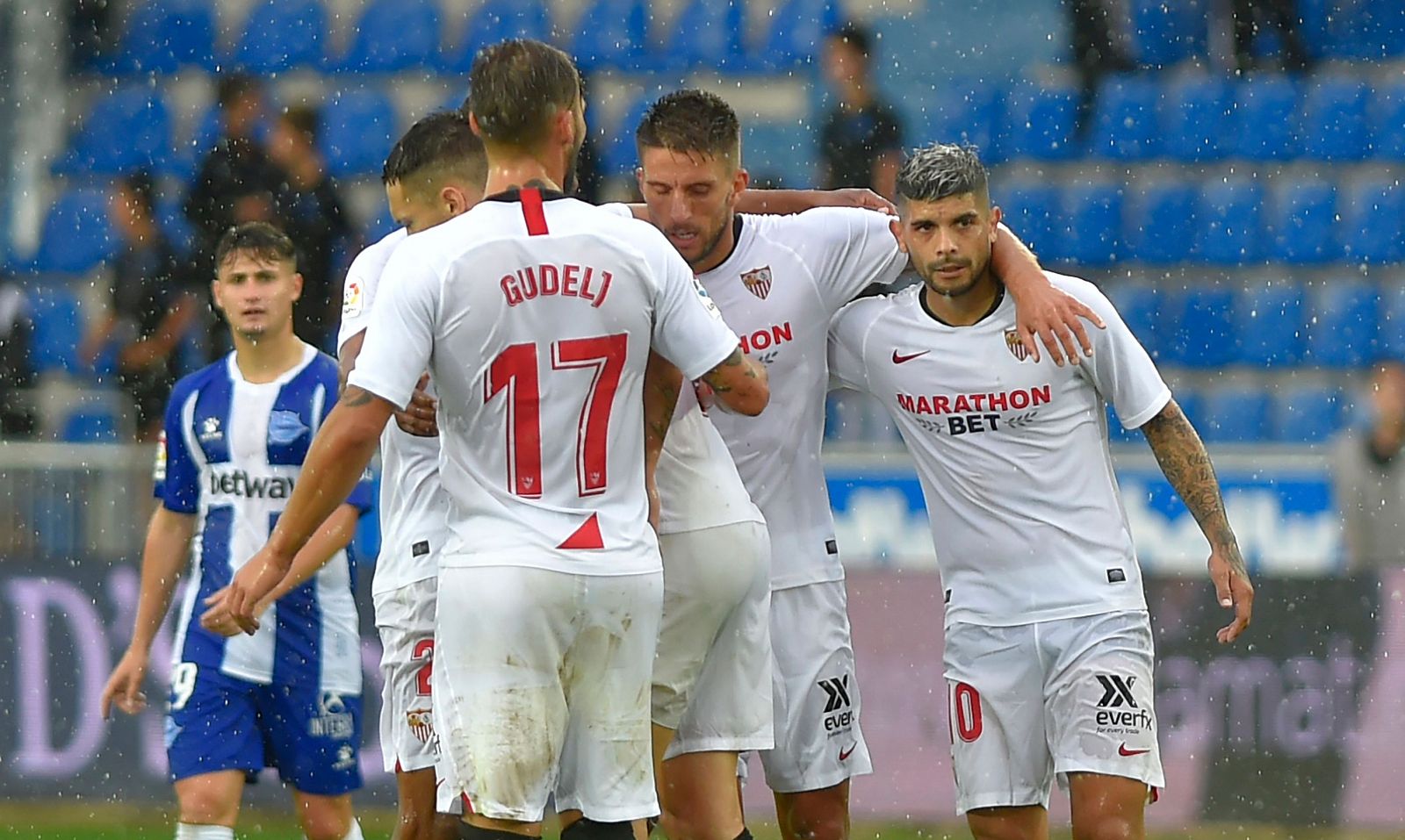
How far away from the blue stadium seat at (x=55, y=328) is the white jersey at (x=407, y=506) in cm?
794

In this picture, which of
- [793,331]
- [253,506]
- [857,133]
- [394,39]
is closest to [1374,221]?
[857,133]

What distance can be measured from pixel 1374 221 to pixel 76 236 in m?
8.41

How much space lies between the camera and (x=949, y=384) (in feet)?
18.1

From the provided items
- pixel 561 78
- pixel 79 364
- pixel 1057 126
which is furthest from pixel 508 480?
pixel 1057 126

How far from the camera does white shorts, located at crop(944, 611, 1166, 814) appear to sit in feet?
17.6

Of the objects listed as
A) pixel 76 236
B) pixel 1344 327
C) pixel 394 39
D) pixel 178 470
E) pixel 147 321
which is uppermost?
pixel 394 39

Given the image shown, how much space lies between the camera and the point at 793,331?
18.4ft

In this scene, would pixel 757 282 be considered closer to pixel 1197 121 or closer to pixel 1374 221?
pixel 1374 221

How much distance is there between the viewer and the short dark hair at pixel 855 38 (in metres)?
13.3

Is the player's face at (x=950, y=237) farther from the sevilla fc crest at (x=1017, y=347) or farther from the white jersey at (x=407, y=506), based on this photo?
the white jersey at (x=407, y=506)

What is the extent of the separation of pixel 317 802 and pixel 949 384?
247 centimetres

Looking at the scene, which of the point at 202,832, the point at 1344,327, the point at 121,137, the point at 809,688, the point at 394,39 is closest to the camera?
the point at 809,688

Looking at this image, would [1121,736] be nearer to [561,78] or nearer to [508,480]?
[508,480]

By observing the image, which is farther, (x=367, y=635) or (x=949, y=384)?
(x=367, y=635)
